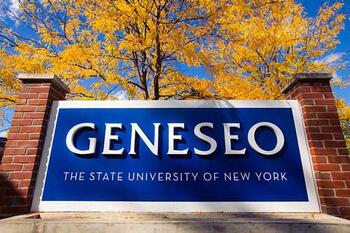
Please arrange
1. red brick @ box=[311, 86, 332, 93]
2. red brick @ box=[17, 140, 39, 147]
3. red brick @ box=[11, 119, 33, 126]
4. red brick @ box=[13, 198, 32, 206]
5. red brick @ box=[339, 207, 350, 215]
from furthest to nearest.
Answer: red brick @ box=[311, 86, 332, 93], red brick @ box=[11, 119, 33, 126], red brick @ box=[17, 140, 39, 147], red brick @ box=[13, 198, 32, 206], red brick @ box=[339, 207, 350, 215]

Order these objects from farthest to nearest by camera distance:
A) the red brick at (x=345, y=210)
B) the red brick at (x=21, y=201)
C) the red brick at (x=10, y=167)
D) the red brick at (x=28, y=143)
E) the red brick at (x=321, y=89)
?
1. the red brick at (x=321, y=89)
2. the red brick at (x=28, y=143)
3. the red brick at (x=10, y=167)
4. the red brick at (x=21, y=201)
5. the red brick at (x=345, y=210)

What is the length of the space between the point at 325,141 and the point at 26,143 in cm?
377

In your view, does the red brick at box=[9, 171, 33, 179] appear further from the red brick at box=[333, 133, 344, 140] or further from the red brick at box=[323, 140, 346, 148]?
the red brick at box=[333, 133, 344, 140]

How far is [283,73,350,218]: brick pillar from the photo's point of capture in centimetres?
308

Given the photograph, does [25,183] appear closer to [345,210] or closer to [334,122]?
[345,210]

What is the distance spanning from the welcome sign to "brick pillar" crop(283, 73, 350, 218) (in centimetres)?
11

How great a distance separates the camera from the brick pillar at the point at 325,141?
3076 millimetres

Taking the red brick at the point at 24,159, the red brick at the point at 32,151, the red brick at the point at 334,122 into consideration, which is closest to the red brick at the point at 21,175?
the red brick at the point at 24,159

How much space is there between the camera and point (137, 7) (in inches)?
213

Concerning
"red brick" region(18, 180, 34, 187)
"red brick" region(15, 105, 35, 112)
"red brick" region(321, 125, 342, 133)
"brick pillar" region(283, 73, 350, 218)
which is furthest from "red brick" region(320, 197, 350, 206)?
"red brick" region(15, 105, 35, 112)

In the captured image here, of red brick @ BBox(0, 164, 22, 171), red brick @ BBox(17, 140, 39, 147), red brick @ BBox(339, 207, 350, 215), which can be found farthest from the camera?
red brick @ BBox(17, 140, 39, 147)

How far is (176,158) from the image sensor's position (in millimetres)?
3385

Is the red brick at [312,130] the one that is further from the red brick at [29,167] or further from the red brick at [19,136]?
the red brick at [19,136]

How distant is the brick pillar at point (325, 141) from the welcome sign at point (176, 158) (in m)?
0.11
